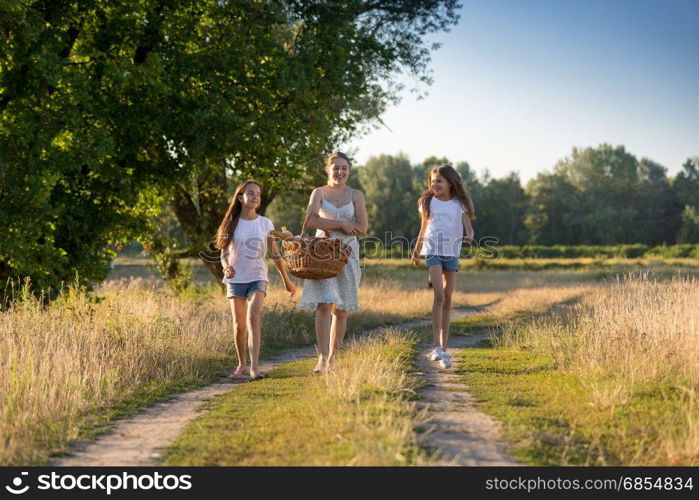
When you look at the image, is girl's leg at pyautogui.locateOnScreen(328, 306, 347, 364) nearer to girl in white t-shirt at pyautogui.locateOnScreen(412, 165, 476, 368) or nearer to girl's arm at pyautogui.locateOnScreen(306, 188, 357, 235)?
girl's arm at pyautogui.locateOnScreen(306, 188, 357, 235)

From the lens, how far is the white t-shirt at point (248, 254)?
8375mm

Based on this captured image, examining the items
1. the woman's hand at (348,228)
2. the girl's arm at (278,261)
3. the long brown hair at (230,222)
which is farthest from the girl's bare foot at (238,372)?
the woman's hand at (348,228)

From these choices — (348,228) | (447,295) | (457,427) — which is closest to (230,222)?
(348,228)

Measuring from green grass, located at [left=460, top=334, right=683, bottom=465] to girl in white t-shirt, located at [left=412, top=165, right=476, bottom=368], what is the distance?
1131 mm

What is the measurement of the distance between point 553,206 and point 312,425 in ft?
248

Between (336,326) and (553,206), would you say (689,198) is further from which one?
(336,326)

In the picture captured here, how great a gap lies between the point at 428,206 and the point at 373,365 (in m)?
2.88

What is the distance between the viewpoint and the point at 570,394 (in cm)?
674

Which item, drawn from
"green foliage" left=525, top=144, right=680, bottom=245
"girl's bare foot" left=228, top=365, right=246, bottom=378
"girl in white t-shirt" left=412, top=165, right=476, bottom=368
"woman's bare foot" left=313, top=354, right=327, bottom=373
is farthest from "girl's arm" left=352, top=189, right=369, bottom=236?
"green foliage" left=525, top=144, right=680, bottom=245

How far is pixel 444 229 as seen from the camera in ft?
30.4

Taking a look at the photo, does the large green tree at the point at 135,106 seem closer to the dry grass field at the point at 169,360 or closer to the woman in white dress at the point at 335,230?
the dry grass field at the point at 169,360

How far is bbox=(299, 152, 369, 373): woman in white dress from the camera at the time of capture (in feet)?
26.6

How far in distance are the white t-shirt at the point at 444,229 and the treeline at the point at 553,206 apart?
5533 centimetres
